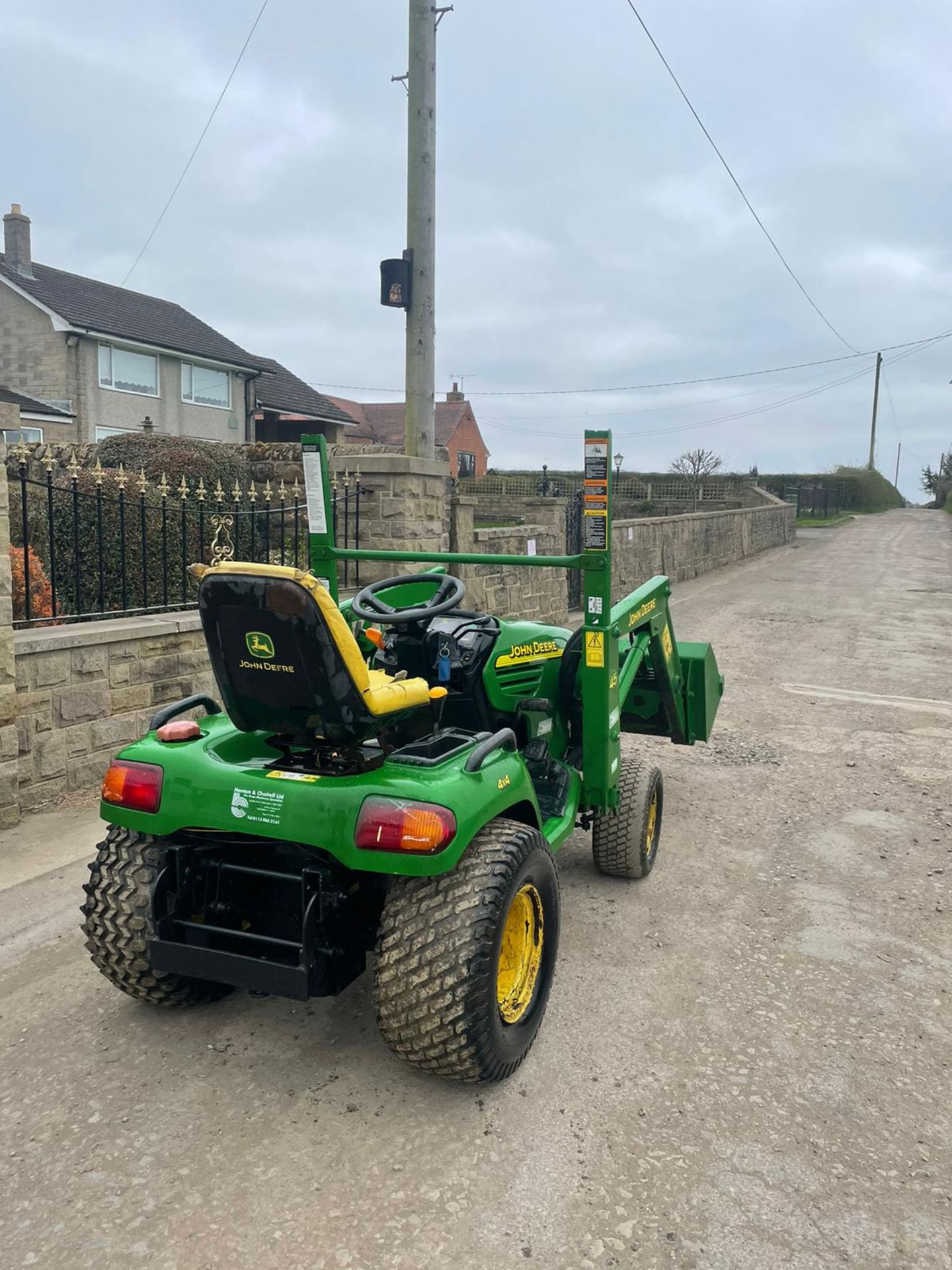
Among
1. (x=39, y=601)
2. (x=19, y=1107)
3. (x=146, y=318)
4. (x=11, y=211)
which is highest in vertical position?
(x=11, y=211)

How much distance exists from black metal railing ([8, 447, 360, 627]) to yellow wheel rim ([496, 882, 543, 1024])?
3488 millimetres

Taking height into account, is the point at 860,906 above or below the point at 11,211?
below

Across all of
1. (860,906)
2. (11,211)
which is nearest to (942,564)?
(860,906)

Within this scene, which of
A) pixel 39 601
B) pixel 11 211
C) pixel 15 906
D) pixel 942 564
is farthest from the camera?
pixel 11 211

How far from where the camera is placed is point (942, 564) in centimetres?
2236

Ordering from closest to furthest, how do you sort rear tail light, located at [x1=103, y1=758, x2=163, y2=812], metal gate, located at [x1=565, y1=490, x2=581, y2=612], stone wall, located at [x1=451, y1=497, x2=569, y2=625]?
rear tail light, located at [x1=103, y1=758, x2=163, y2=812] → stone wall, located at [x1=451, y1=497, x2=569, y2=625] → metal gate, located at [x1=565, y1=490, x2=581, y2=612]

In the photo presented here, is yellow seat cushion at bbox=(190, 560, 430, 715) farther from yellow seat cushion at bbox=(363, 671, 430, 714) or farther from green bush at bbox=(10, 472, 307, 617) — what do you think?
green bush at bbox=(10, 472, 307, 617)

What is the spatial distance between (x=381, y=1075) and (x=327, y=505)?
7.59 feet

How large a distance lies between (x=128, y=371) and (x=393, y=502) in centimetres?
2215

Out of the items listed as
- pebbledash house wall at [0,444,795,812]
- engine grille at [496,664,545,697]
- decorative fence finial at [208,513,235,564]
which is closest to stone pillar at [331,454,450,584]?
pebbledash house wall at [0,444,795,812]

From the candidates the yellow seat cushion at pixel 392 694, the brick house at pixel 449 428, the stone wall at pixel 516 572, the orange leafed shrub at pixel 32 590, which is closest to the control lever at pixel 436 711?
the yellow seat cushion at pixel 392 694

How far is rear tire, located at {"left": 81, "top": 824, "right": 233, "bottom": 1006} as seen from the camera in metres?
3.03

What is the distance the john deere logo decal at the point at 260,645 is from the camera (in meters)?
2.79

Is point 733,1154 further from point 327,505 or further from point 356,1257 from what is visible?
point 327,505
